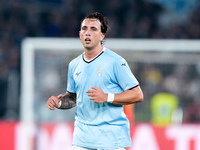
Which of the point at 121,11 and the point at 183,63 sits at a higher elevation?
the point at 121,11

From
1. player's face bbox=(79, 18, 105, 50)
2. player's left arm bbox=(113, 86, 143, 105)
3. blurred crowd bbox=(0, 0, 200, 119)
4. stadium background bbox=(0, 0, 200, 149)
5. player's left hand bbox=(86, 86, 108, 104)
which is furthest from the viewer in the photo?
Result: blurred crowd bbox=(0, 0, 200, 119)

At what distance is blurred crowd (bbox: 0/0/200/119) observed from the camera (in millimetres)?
14031

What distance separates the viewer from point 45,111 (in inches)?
398

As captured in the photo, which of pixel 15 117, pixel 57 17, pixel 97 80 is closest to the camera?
pixel 97 80

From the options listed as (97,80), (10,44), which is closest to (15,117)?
(10,44)

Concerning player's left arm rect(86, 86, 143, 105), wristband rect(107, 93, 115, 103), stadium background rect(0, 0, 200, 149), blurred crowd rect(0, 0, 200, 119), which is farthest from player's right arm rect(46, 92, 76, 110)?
blurred crowd rect(0, 0, 200, 119)

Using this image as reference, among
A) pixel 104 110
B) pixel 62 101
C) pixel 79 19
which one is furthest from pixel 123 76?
pixel 79 19

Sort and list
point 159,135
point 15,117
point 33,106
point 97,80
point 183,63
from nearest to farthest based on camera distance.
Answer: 1. point 97,80
2. point 159,135
3. point 33,106
4. point 183,63
5. point 15,117

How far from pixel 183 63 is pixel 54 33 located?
5.00 metres

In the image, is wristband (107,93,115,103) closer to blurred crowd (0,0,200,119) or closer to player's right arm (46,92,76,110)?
player's right arm (46,92,76,110)

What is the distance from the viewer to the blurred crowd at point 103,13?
46.0 feet

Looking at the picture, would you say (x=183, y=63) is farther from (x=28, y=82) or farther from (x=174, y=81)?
(x=28, y=82)

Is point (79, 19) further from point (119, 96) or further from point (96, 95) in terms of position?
point (96, 95)

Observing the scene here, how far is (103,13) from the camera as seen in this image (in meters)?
14.7
